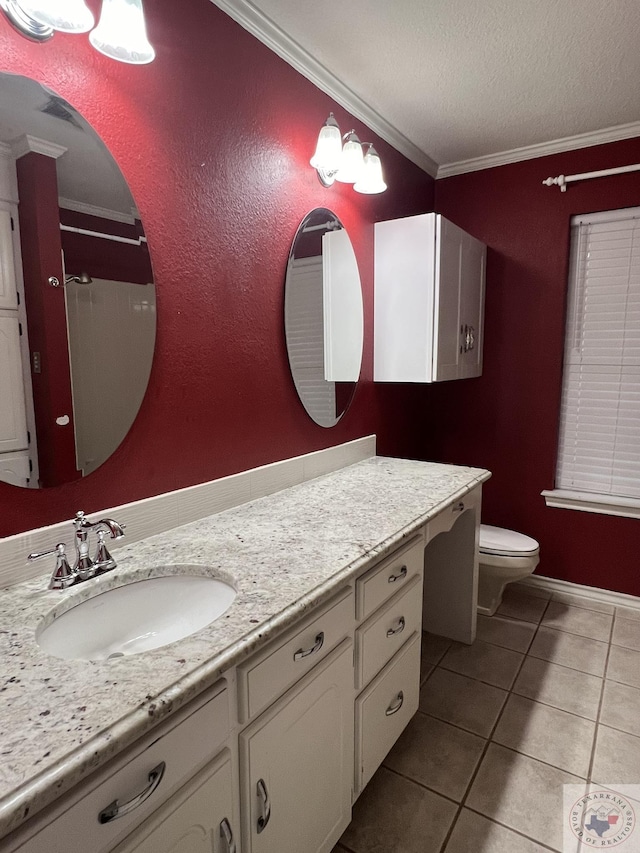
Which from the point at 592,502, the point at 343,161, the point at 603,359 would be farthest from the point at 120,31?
the point at 592,502

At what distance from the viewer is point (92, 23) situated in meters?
1.01

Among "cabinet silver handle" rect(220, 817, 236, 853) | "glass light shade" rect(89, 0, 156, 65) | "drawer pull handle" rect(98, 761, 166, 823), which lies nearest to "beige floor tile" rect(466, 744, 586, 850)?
"cabinet silver handle" rect(220, 817, 236, 853)

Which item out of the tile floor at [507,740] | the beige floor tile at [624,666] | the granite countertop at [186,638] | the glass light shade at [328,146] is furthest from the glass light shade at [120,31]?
the beige floor tile at [624,666]

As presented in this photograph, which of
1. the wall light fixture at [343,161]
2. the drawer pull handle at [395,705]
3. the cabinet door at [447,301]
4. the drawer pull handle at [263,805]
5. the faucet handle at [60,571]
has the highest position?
the wall light fixture at [343,161]

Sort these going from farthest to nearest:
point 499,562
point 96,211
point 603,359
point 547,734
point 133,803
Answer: point 603,359 < point 499,562 < point 547,734 < point 96,211 < point 133,803

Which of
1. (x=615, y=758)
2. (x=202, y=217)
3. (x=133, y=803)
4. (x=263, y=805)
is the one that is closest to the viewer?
(x=133, y=803)

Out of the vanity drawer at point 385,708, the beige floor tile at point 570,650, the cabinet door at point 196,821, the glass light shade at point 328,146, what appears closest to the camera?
the cabinet door at point 196,821

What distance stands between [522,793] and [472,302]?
2107 mm

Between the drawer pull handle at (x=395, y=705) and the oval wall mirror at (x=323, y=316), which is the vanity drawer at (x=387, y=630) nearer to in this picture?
the drawer pull handle at (x=395, y=705)

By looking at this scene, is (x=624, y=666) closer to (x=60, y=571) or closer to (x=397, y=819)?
(x=397, y=819)

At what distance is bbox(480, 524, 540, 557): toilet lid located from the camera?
2355 mm

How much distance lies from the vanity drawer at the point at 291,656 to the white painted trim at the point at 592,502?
6.41 ft

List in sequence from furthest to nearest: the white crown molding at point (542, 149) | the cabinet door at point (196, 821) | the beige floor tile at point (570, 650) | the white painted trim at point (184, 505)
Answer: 1. the white crown molding at point (542, 149)
2. the beige floor tile at point (570, 650)
3. the white painted trim at point (184, 505)
4. the cabinet door at point (196, 821)

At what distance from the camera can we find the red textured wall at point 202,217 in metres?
1.20
